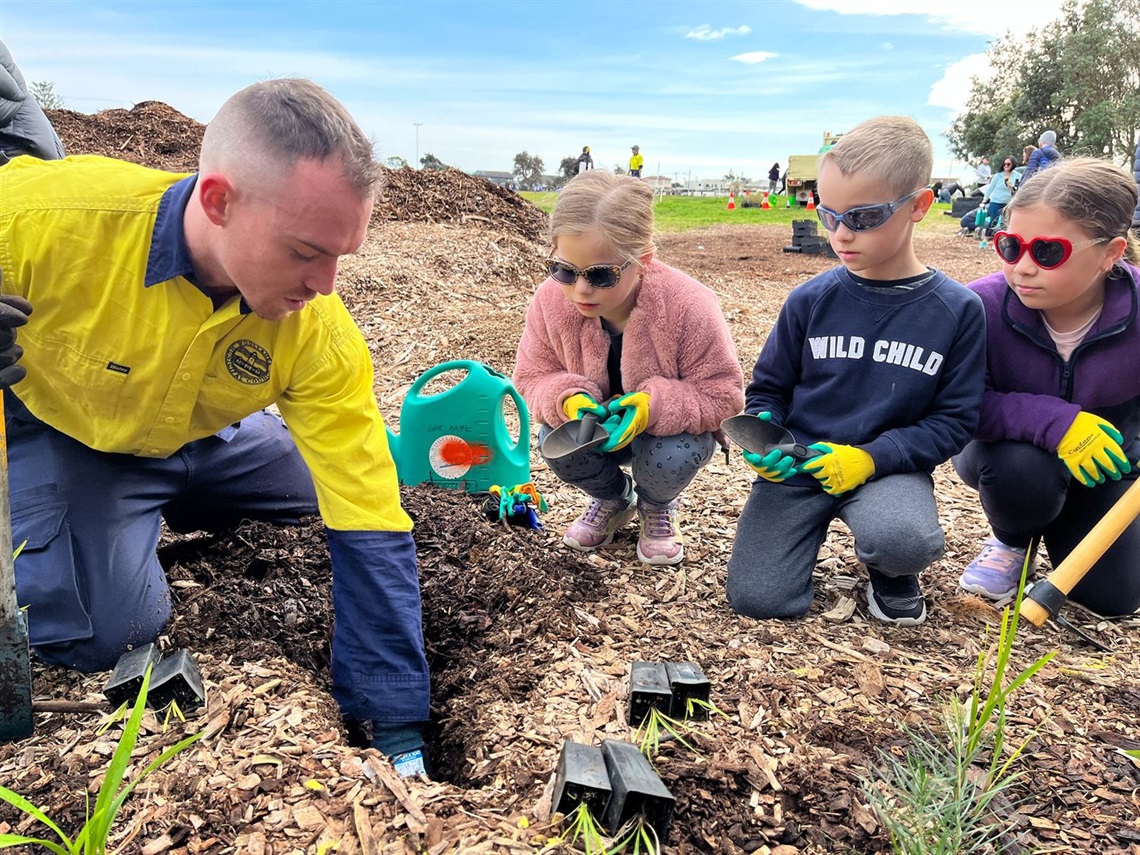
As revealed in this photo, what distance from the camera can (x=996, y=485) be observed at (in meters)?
2.74

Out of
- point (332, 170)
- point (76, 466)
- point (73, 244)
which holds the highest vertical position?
point (332, 170)

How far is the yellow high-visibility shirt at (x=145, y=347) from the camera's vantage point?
2.02 meters

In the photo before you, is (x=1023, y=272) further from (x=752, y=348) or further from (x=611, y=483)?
(x=752, y=348)

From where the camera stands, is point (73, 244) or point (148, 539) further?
point (148, 539)

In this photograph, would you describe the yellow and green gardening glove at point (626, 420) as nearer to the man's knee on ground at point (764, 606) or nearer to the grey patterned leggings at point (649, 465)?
the grey patterned leggings at point (649, 465)

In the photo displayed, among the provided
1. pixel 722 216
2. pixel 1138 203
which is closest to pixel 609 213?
pixel 1138 203

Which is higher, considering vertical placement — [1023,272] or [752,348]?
[1023,272]

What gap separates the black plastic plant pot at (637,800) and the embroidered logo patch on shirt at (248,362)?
1.29 m

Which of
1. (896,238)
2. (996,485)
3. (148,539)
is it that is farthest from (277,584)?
(996,485)

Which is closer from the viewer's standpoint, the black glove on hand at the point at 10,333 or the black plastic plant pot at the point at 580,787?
the black plastic plant pot at the point at 580,787

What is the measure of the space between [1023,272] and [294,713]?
7.50 ft

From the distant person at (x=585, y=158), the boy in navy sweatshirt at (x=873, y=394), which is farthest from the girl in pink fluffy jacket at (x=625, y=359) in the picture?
the distant person at (x=585, y=158)

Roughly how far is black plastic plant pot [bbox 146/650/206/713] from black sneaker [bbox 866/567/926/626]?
1897mm

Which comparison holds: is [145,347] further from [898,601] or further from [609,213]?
[898,601]
